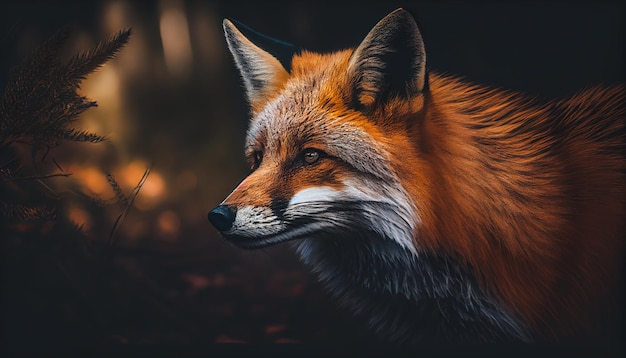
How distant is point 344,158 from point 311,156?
5.6 inches

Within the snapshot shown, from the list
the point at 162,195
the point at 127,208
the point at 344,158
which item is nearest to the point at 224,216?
A: the point at 344,158

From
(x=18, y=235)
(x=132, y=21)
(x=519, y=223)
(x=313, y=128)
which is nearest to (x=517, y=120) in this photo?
(x=519, y=223)

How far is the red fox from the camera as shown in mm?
2336

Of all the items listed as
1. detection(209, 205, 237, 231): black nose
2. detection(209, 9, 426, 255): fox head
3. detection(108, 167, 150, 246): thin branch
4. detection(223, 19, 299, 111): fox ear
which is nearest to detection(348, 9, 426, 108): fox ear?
detection(209, 9, 426, 255): fox head

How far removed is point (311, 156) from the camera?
2.37m

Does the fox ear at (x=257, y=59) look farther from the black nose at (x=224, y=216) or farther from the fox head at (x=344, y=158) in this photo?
the black nose at (x=224, y=216)

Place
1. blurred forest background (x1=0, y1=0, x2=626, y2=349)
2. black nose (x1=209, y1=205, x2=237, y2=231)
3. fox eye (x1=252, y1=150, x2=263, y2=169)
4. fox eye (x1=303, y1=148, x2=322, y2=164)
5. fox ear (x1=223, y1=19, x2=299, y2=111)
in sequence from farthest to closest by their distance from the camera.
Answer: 1. blurred forest background (x1=0, y1=0, x2=626, y2=349)
2. fox ear (x1=223, y1=19, x2=299, y2=111)
3. fox eye (x1=252, y1=150, x2=263, y2=169)
4. fox eye (x1=303, y1=148, x2=322, y2=164)
5. black nose (x1=209, y1=205, x2=237, y2=231)

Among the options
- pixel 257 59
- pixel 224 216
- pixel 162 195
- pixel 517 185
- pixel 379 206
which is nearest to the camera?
pixel 224 216

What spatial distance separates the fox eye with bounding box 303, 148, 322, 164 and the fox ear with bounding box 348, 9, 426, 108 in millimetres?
288

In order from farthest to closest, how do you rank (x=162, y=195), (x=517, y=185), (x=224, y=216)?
1. (x=162, y=195)
2. (x=517, y=185)
3. (x=224, y=216)

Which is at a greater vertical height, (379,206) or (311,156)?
(311,156)

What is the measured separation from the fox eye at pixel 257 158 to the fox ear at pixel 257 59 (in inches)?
10.0

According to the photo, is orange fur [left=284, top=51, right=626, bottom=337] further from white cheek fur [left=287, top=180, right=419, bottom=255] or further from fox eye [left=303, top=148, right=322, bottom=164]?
fox eye [left=303, top=148, right=322, bottom=164]

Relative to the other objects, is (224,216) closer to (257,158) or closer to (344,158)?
(257,158)
